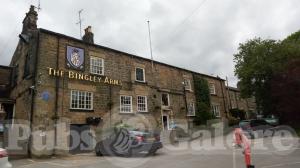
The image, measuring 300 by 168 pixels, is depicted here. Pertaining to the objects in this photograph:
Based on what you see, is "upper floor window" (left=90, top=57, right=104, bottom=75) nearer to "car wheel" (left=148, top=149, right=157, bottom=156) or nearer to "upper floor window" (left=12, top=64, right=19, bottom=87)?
"upper floor window" (left=12, top=64, right=19, bottom=87)

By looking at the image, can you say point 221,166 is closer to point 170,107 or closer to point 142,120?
point 142,120

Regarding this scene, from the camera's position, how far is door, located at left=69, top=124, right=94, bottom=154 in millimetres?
18234

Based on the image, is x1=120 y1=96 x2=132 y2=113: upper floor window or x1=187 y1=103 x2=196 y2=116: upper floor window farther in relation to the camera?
x1=187 y1=103 x2=196 y2=116: upper floor window

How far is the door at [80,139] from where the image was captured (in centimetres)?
1823

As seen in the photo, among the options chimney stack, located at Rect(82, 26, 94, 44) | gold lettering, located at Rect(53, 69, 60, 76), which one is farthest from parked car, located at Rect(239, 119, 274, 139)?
gold lettering, located at Rect(53, 69, 60, 76)

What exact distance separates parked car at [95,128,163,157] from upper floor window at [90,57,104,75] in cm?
Answer: 817

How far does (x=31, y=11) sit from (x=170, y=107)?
48.4 ft

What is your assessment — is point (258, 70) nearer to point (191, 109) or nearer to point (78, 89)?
point (191, 109)

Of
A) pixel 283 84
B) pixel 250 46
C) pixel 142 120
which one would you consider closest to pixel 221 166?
pixel 142 120

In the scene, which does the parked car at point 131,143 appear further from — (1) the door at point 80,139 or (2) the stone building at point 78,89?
(2) the stone building at point 78,89

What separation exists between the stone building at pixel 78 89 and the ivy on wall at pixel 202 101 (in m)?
1.99

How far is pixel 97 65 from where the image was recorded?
69.5ft

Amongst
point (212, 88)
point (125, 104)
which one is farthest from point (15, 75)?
point (212, 88)

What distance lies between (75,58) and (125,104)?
18.1 feet
